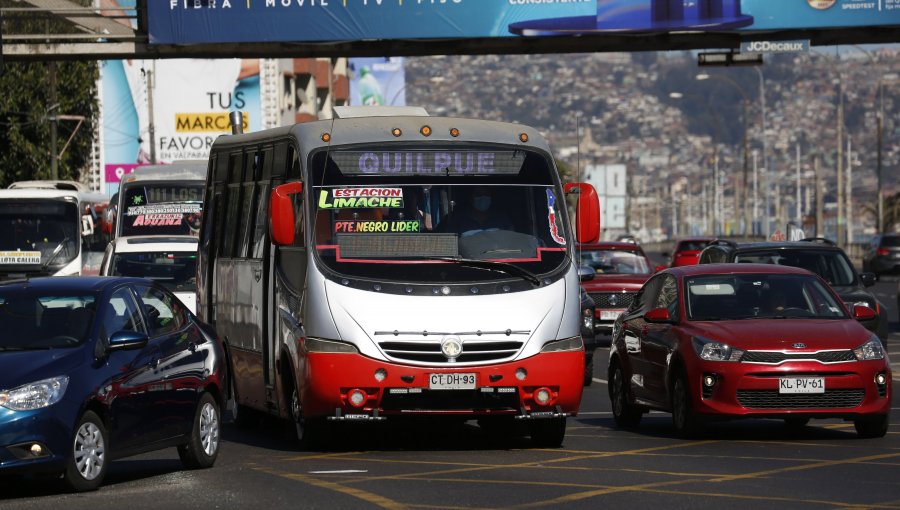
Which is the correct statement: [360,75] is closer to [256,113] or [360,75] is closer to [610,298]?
[256,113]

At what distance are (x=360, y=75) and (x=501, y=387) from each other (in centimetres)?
13751

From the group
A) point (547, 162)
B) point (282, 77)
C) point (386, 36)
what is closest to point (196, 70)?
point (282, 77)

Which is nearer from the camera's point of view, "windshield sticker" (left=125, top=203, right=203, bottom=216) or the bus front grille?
the bus front grille

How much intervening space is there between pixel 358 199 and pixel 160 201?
2195 centimetres

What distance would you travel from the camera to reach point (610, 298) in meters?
29.1

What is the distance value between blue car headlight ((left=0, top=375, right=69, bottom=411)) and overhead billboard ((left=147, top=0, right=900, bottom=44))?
2081 cm

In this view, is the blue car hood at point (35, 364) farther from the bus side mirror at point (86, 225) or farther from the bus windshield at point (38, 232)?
the bus side mirror at point (86, 225)

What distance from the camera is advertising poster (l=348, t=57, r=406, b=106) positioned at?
150 m


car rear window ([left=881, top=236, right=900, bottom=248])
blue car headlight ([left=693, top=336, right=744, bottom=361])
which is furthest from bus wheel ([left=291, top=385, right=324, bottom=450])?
car rear window ([left=881, top=236, right=900, bottom=248])

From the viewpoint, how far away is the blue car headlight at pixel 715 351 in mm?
15727

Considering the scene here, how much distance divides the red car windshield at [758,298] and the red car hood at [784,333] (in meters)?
0.30

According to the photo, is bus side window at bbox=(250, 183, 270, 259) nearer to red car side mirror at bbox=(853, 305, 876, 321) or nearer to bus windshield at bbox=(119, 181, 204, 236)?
red car side mirror at bbox=(853, 305, 876, 321)

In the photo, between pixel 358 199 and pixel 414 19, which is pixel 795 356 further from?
pixel 414 19

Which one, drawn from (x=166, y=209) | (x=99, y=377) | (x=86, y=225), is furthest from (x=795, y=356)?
(x=86, y=225)
